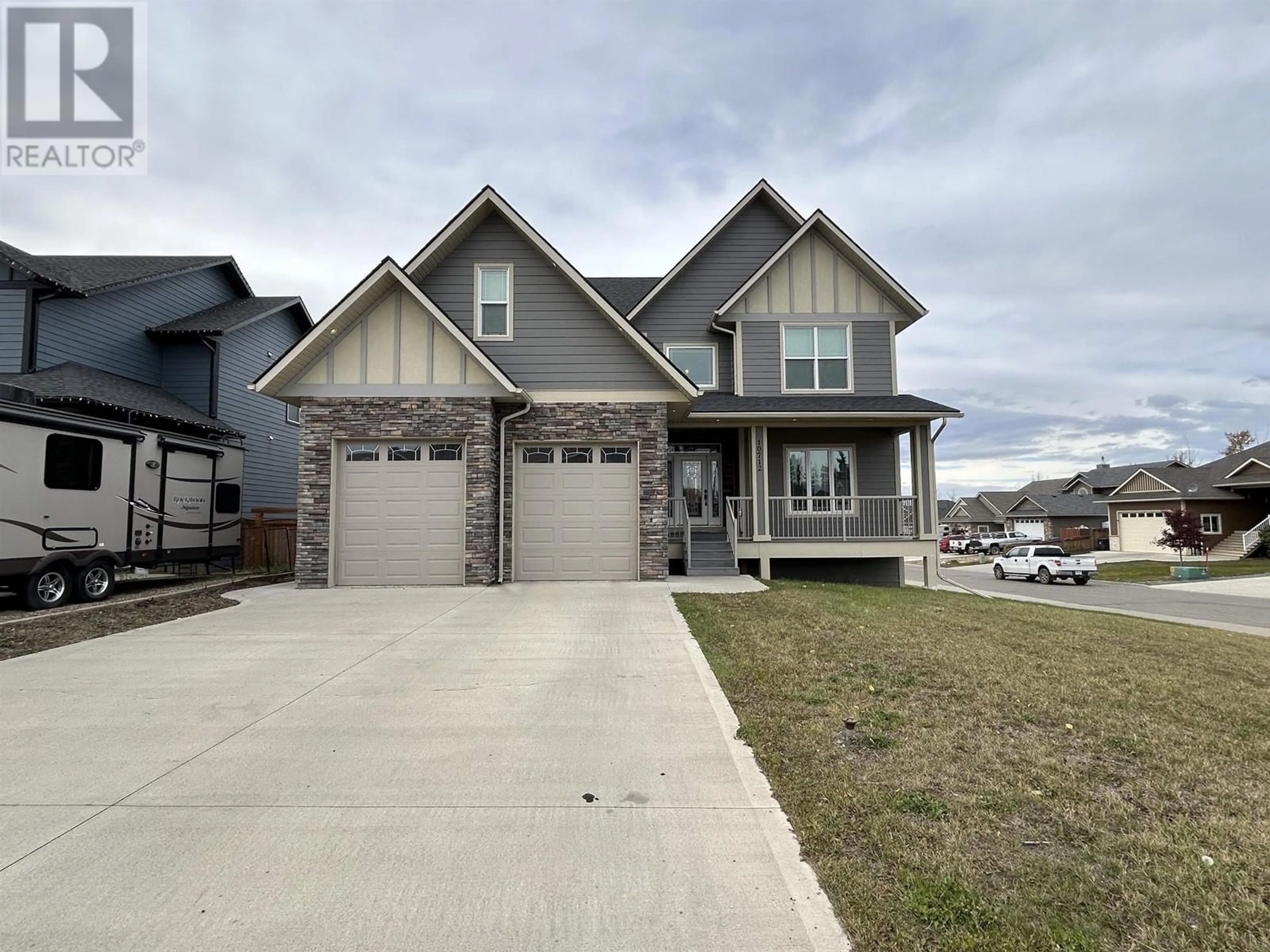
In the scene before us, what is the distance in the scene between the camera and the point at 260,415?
801 inches

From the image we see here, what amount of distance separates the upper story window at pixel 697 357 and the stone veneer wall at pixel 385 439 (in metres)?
6.32

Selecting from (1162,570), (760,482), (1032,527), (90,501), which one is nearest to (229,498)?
(90,501)

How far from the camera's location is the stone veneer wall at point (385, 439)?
11.6 m

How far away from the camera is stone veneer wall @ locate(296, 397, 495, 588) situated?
1158cm

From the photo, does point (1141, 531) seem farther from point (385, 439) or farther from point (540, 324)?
point (385, 439)

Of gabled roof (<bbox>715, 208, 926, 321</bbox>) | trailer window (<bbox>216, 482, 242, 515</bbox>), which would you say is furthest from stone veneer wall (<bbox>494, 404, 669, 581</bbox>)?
trailer window (<bbox>216, 482, 242, 515</bbox>)

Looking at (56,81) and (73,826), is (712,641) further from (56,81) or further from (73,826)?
(56,81)

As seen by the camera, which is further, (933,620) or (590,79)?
(590,79)

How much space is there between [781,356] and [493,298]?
7047 mm

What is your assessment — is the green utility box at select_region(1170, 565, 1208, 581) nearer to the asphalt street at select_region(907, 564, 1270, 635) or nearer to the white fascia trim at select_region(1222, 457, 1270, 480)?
the asphalt street at select_region(907, 564, 1270, 635)

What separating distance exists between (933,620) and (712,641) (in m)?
3.92

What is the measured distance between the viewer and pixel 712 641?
23.7 feet

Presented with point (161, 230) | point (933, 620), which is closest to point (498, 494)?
point (933, 620)

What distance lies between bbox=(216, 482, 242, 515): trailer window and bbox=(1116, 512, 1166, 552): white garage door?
158ft
